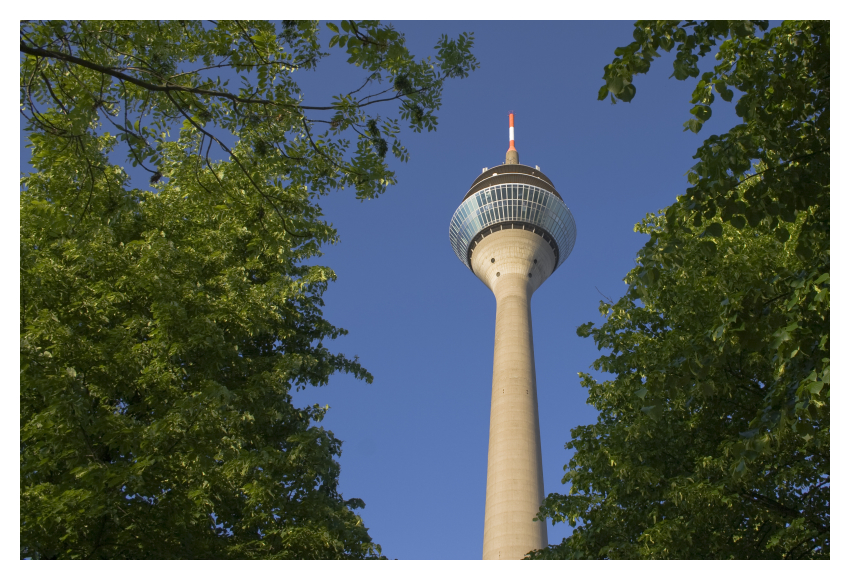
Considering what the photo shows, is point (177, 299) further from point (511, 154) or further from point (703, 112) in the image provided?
point (511, 154)

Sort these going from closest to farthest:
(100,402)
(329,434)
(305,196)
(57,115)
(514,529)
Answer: (57,115), (100,402), (329,434), (305,196), (514,529)

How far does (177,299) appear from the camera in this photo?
9.87m

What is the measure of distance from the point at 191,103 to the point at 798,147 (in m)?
5.59

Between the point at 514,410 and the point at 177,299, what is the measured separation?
31.3m

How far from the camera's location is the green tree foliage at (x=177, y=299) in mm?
6812

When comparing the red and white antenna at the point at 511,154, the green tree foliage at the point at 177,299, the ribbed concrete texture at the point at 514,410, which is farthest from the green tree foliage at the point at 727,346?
the red and white antenna at the point at 511,154

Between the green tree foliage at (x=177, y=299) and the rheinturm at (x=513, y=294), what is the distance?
26044 mm

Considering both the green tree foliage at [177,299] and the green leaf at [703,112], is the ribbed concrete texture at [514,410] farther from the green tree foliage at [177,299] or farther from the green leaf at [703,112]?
the green leaf at [703,112]

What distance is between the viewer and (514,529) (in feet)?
115

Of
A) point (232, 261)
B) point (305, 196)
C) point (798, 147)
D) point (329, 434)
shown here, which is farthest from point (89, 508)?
point (798, 147)

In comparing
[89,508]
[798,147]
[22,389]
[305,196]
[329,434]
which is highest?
[305,196]

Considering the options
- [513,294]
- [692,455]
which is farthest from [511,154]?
[692,455]

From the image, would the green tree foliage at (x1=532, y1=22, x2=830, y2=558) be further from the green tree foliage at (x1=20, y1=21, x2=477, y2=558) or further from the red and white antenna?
the red and white antenna

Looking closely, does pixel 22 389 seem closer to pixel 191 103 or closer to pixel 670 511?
pixel 191 103
